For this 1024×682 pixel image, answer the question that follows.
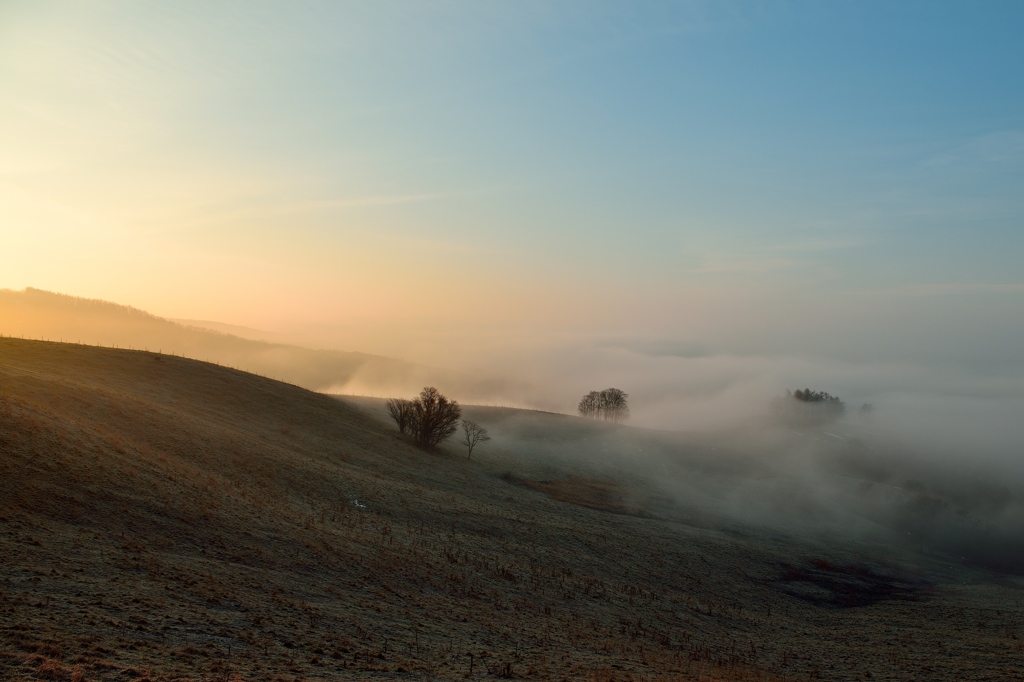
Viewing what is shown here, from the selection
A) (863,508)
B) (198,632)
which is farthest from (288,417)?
(863,508)

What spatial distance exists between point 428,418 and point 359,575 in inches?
1600

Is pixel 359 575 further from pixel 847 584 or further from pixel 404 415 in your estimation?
pixel 404 415

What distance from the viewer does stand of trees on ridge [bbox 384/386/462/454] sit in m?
66.1

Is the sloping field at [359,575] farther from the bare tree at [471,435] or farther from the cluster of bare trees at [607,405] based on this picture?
the cluster of bare trees at [607,405]

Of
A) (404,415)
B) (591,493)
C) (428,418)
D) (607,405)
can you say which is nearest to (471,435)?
(404,415)

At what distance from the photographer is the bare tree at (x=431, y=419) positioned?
217 feet

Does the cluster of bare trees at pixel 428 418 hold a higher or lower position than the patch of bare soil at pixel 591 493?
higher

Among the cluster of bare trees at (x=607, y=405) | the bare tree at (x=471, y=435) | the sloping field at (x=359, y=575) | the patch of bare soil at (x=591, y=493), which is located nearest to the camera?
the sloping field at (x=359, y=575)

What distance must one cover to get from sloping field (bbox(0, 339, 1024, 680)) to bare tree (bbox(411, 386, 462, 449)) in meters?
11.1

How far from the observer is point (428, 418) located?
66.1 metres

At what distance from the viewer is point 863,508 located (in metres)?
80.9

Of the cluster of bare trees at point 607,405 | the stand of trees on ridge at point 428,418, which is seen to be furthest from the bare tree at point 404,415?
the cluster of bare trees at point 607,405

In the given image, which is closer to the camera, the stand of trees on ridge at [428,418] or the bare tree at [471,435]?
the stand of trees on ridge at [428,418]

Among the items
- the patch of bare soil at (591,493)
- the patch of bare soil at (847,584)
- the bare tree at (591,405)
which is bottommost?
the patch of bare soil at (847,584)
